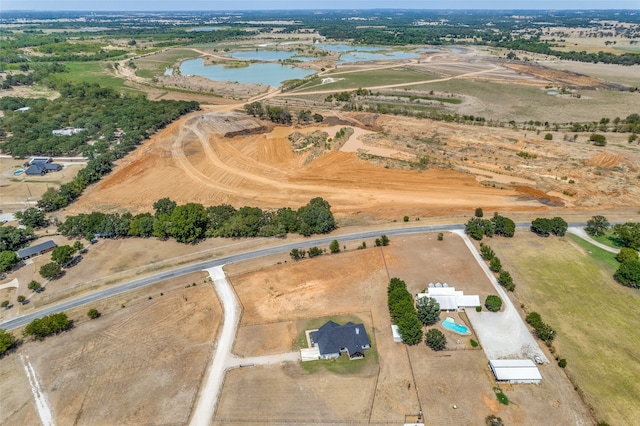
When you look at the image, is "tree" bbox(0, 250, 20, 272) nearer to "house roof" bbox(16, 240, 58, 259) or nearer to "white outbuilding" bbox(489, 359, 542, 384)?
"house roof" bbox(16, 240, 58, 259)

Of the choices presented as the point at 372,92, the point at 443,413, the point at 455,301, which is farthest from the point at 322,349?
the point at 372,92

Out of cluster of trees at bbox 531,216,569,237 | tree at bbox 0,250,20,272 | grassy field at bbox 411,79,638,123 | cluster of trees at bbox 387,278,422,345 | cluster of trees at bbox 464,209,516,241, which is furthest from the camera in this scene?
grassy field at bbox 411,79,638,123

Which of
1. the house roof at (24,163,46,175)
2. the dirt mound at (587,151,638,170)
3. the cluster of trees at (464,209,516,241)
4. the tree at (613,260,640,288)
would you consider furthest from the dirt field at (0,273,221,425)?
the dirt mound at (587,151,638,170)

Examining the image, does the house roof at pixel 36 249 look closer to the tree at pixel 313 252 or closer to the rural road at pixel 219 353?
the rural road at pixel 219 353

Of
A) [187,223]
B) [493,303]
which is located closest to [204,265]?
[187,223]

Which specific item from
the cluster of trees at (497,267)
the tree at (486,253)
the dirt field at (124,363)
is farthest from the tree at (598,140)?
the dirt field at (124,363)

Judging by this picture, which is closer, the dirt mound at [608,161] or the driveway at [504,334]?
the driveway at [504,334]
